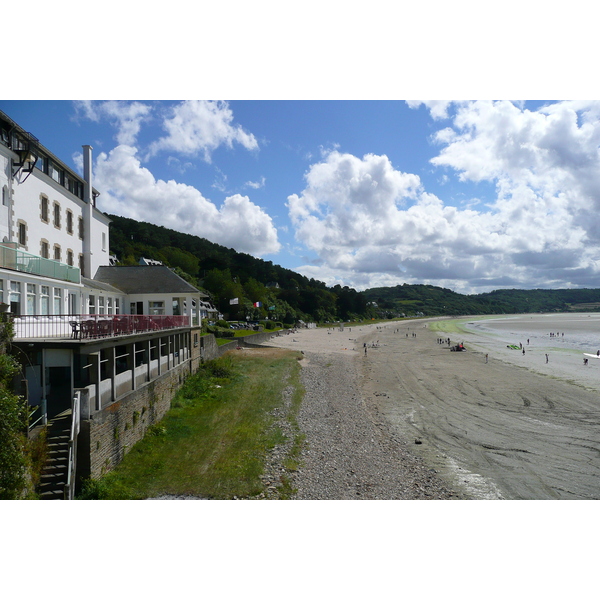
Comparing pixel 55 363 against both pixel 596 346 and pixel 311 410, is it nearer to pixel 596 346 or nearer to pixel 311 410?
pixel 311 410

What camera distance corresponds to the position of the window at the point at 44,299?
14.9 m

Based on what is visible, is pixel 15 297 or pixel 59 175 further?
pixel 59 175

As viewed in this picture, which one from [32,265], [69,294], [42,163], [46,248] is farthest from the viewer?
[46,248]

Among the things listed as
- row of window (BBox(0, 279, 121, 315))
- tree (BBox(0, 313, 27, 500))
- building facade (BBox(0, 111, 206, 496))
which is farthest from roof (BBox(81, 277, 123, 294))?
tree (BBox(0, 313, 27, 500))

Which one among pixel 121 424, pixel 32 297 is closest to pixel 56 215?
pixel 32 297

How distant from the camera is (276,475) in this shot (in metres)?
13.3

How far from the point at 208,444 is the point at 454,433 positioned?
37.9 ft

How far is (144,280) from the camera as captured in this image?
84.7 ft

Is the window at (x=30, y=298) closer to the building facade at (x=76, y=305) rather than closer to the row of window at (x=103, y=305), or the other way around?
the building facade at (x=76, y=305)

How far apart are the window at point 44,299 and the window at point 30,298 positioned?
1.66ft

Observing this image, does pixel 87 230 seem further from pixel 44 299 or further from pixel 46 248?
pixel 44 299

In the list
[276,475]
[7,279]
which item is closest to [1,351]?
[7,279]

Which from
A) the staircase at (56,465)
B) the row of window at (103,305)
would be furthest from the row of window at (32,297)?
the staircase at (56,465)

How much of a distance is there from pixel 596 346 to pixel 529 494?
2227 inches
